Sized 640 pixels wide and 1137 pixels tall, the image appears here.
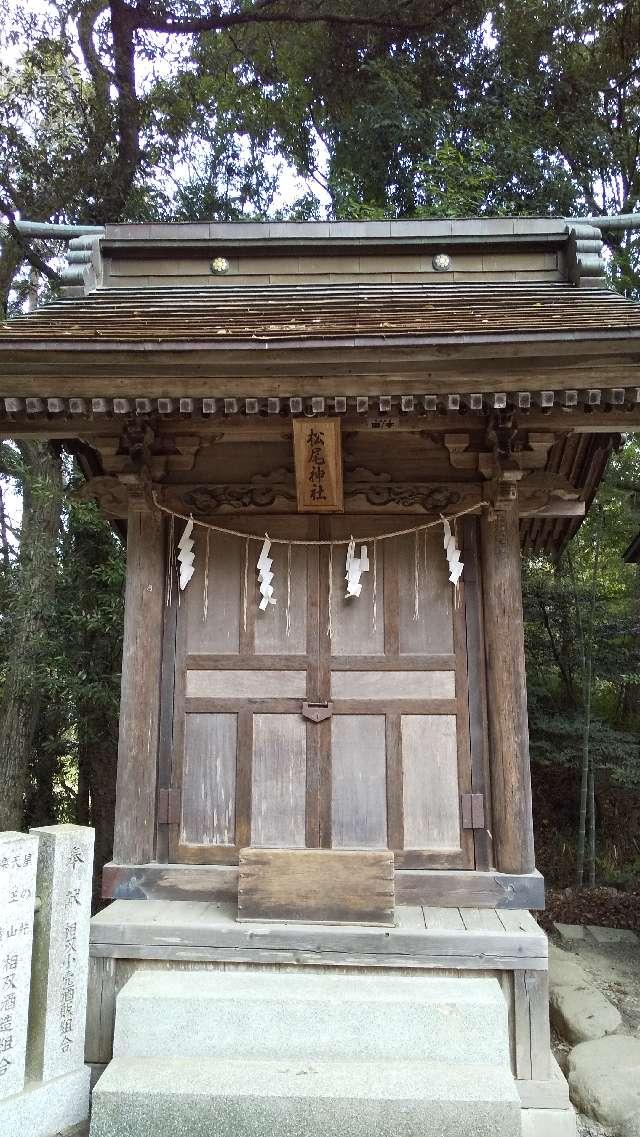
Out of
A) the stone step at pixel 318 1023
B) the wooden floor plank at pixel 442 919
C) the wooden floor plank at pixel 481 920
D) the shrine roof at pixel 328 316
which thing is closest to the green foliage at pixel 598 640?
the shrine roof at pixel 328 316

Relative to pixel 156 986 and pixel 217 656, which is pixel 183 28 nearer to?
pixel 217 656

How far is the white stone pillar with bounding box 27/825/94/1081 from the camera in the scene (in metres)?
3.54

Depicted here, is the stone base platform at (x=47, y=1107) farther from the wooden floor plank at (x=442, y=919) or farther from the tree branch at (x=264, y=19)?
the tree branch at (x=264, y=19)

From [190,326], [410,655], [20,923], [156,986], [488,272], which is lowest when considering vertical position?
[156,986]

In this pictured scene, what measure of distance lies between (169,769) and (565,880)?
312 inches

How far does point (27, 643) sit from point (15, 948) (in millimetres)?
6419

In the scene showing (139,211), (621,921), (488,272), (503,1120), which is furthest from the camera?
(139,211)

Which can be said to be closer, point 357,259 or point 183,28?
point 357,259

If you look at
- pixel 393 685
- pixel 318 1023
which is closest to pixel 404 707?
pixel 393 685

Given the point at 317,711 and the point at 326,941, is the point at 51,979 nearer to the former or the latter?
the point at 326,941

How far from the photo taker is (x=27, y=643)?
9344 millimetres

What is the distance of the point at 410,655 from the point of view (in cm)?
476

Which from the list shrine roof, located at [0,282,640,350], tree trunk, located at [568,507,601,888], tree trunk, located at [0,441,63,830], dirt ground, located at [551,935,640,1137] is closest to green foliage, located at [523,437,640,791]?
tree trunk, located at [568,507,601,888]

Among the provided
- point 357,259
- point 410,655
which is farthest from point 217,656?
point 357,259
